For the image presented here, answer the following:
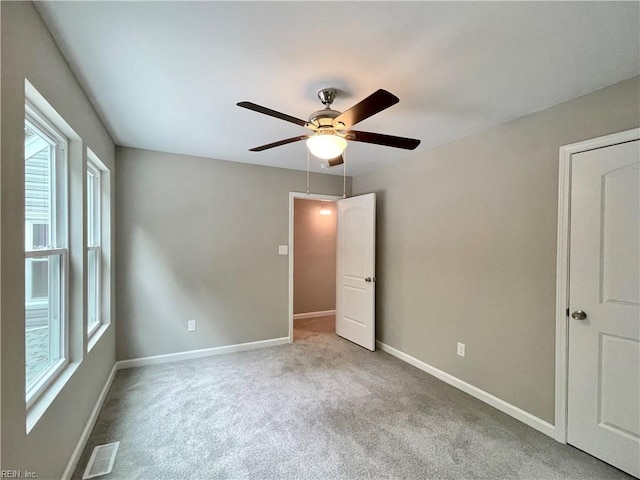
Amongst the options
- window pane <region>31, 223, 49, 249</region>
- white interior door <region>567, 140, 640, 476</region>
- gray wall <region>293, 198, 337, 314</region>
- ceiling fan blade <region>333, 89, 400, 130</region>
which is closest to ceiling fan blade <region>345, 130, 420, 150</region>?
ceiling fan blade <region>333, 89, 400, 130</region>

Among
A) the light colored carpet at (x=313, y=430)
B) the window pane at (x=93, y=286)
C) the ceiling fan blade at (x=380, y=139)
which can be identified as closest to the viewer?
the light colored carpet at (x=313, y=430)

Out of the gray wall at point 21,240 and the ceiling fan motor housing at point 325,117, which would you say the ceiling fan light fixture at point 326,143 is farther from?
the gray wall at point 21,240

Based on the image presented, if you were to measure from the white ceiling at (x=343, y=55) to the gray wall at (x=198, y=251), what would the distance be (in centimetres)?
105

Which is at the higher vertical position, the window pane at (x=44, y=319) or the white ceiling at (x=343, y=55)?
the white ceiling at (x=343, y=55)

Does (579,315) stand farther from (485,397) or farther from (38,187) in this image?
(38,187)

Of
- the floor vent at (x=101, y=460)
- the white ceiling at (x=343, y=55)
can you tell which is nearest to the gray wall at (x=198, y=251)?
the white ceiling at (x=343, y=55)

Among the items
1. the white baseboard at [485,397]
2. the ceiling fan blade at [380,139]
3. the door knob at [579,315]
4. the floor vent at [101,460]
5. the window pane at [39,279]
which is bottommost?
the floor vent at [101,460]

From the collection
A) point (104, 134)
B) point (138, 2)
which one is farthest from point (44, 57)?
point (104, 134)

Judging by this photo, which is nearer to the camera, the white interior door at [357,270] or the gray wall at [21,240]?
the gray wall at [21,240]

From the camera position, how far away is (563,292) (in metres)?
2.10

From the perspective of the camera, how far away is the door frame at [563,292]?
6.82ft

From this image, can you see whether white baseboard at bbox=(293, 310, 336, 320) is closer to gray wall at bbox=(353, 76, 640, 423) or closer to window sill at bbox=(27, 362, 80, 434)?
gray wall at bbox=(353, 76, 640, 423)

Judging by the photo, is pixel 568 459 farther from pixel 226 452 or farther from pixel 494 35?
pixel 494 35

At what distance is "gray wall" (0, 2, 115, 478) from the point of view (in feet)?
3.57
